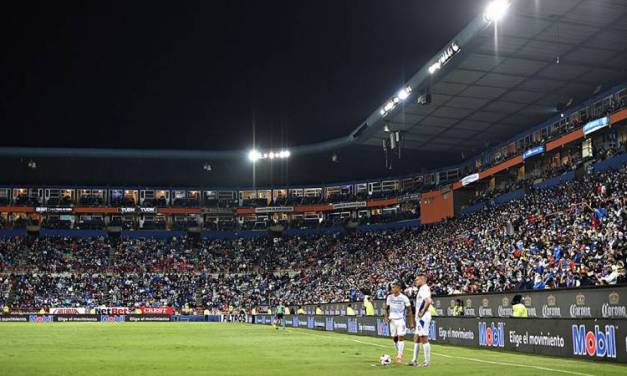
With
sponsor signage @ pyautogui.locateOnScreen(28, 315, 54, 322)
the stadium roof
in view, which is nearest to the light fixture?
the stadium roof

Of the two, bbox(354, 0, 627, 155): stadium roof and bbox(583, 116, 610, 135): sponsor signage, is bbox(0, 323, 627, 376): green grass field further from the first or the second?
bbox(583, 116, 610, 135): sponsor signage

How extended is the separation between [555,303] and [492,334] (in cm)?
325

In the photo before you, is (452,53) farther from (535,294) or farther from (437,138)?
(437,138)

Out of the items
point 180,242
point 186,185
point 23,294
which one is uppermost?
point 186,185

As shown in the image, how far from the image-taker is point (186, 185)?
312 feet

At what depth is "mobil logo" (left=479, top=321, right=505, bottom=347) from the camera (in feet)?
79.4

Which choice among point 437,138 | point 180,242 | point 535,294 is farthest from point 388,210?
point 535,294

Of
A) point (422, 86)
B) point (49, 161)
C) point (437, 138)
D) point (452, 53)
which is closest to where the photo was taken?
point (452, 53)

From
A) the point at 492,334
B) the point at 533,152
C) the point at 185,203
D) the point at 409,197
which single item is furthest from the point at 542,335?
the point at 185,203

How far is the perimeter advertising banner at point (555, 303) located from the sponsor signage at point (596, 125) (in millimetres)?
19035

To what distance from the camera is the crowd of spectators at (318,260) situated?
1535 inches

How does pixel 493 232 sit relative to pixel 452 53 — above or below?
below

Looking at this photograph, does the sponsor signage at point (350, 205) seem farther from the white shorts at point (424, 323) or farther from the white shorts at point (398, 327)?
the white shorts at point (424, 323)

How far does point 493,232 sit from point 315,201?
140ft
